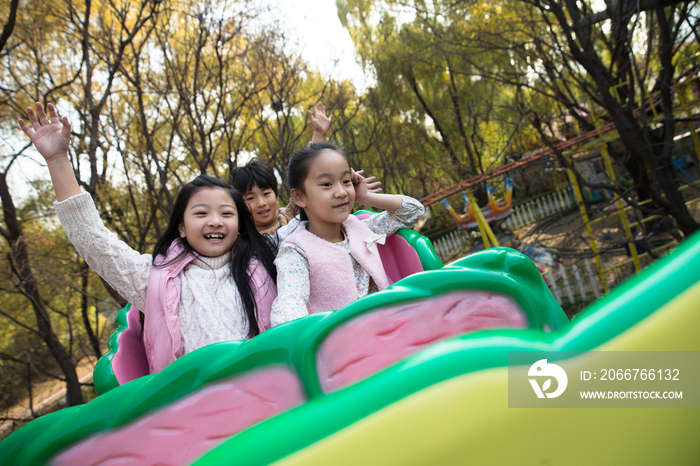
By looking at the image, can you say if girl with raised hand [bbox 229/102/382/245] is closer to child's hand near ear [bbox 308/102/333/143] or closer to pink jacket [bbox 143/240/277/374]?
child's hand near ear [bbox 308/102/333/143]

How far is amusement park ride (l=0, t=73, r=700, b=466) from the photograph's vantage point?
62cm

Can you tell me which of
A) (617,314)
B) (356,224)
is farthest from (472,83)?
(617,314)

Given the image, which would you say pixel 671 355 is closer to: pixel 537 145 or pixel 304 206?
pixel 304 206

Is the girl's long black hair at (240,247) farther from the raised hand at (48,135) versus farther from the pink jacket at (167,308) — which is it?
the raised hand at (48,135)

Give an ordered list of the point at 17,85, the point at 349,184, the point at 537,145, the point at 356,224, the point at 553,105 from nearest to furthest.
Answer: the point at 349,184 → the point at 356,224 → the point at 17,85 → the point at 553,105 → the point at 537,145

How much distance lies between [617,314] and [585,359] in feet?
0.26

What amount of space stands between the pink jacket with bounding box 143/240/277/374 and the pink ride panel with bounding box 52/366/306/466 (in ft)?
1.88

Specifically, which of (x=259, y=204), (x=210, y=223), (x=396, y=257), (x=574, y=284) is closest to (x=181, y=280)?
(x=210, y=223)

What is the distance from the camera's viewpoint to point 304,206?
59.1 inches

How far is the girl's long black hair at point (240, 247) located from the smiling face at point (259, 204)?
56 centimetres

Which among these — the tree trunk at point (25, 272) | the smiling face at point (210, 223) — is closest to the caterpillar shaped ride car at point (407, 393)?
the smiling face at point (210, 223)

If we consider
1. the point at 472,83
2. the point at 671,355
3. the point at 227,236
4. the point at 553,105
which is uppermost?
the point at 472,83

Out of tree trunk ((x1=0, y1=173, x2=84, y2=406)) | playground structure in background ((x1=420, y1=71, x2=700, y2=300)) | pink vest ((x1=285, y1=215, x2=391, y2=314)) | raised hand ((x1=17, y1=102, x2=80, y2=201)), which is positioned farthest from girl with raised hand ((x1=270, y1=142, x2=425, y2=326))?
tree trunk ((x1=0, y1=173, x2=84, y2=406))

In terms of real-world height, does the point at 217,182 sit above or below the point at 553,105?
below
